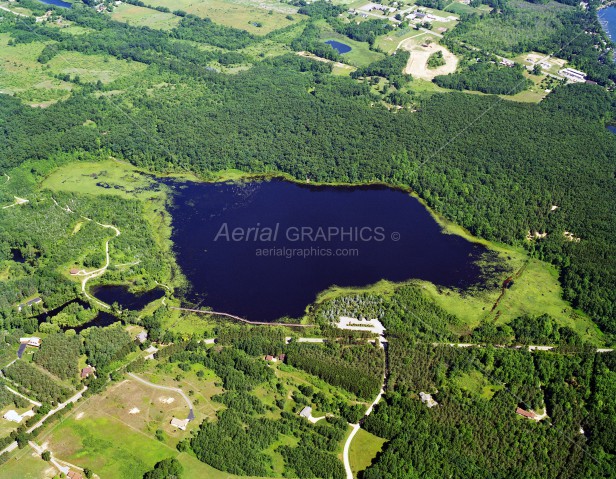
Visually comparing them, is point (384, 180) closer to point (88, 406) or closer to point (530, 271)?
point (530, 271)

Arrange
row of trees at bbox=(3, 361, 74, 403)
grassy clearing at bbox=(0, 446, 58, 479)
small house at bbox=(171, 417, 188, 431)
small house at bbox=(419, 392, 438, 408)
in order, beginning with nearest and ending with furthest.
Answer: grassy clearing at bbox=(0, 446, 58, 479) → small house at bbox=(171, 417, 188, 431) → small house at bbox=(419, 392, 438, 408) → row of trees at bbox=(3, 361, 74, 403)

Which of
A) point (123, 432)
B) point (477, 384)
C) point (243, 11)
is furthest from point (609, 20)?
point (123, 432)

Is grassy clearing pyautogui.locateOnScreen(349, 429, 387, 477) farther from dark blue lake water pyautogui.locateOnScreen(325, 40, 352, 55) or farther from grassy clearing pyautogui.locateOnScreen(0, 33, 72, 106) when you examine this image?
Result: dark blue lake water pyautogui.locateOnScreen(325, 40, 352, 55)

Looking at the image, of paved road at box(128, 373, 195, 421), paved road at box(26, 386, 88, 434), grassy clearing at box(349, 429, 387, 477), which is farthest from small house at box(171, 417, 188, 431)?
grassy clearing at box(349, 429, 387, 477)

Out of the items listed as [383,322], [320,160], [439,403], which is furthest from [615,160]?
[439,403]

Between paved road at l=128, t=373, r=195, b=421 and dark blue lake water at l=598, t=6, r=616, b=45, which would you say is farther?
dark blue lake water at l=598, t=6, r=616, b=45

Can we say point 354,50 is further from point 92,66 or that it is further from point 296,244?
point 296,244
